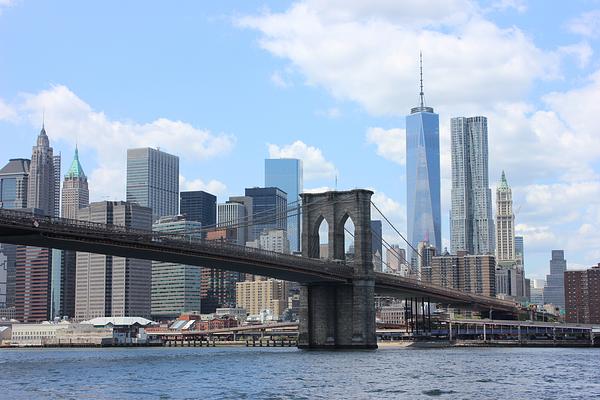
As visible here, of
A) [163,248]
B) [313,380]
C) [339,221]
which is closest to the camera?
[313,380]

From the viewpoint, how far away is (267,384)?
2203 inches

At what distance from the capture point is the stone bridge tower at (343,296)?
10162cm

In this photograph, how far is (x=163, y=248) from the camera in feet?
264

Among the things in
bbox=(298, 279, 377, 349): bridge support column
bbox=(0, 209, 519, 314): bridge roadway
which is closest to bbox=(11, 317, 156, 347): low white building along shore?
bbox=(0, 209, 519, 314): bridge roadway

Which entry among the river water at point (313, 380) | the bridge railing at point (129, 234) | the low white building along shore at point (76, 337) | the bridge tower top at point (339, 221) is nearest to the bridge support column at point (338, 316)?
the bridge tower top at point (339, 221)

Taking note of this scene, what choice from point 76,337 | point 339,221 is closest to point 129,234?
point 339,221

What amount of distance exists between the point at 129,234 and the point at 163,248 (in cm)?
499

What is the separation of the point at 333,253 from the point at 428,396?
58.8m

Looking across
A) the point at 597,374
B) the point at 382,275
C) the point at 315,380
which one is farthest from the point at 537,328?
the point at 315,380

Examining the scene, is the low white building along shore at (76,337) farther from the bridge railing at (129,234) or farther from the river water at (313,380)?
the river water at (313,380)

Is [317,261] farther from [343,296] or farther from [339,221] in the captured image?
[339,221]

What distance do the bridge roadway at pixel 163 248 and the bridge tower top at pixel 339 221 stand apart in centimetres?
224

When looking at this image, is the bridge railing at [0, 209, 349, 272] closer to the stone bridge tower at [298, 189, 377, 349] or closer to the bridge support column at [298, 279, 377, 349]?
the stone bridge tower at [298, 189, 377, 349]

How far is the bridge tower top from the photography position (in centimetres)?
10412
